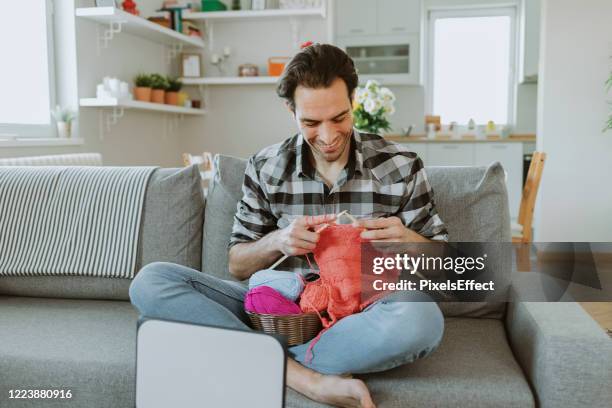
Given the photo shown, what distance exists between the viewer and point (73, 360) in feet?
4.62

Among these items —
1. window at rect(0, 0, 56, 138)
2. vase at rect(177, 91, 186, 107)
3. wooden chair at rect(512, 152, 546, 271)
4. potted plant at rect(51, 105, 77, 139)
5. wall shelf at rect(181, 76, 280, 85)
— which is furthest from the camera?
wall shelf at rect(181, 76, 280, 85)

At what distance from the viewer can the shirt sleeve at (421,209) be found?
4.94ft

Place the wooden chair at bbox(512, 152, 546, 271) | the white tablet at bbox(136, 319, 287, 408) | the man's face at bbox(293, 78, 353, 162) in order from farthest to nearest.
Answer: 1. the wooden chair at bbox(512, 152, 546, 271)
2. the man's face at bbox(293, 78, 353, 162)
3. the white tablet at bbox(136, 319, 287, 408)

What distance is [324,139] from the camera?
147cm

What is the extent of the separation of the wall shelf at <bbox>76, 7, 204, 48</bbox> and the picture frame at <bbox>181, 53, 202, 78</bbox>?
0.11 meters

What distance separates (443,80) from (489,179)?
16.5 ft

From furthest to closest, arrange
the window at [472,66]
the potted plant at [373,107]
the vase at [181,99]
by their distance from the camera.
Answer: the window at [472,66]
the vase at [181,99]
the potted plant at [373,107]

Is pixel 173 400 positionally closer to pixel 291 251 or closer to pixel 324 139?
pixel 291 251

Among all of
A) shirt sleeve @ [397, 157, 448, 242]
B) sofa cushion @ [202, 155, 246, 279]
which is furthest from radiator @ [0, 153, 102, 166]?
shirt sleeve @ [397, 157, 448, 242]

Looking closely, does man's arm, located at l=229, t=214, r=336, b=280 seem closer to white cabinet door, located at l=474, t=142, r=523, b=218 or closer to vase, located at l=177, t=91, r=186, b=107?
vase, located at l=177, t=91, r=186, b=107

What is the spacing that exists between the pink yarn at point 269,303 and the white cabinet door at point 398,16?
16.5 ft

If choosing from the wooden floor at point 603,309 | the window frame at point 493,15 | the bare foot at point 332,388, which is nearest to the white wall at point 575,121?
the wooden floor at point 603,309

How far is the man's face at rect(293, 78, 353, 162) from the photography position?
1463mm

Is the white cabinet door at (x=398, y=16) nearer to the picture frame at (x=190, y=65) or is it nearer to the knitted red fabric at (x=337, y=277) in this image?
the picture frame at (x=190, y=65)
